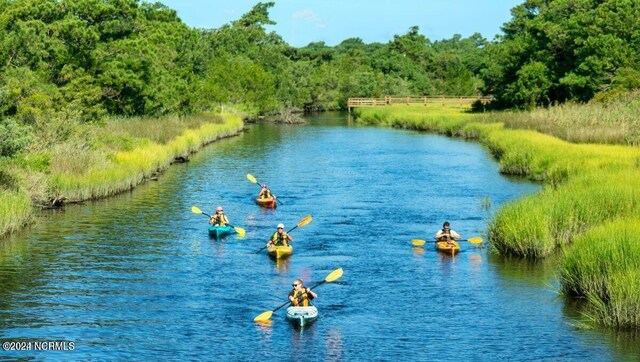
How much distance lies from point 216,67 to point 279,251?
95342 millimetres

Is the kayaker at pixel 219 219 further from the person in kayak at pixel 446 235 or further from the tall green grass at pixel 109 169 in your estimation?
the tall green grass at pixel 109 169

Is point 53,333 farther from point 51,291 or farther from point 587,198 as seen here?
point 587,198

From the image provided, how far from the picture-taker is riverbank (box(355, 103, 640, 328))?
2423cm

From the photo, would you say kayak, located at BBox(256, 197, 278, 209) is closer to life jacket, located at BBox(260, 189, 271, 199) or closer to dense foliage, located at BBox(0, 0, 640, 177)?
life jacket, located at BBox(260, 189, 271, 199)

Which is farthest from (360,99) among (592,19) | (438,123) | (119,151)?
(119,151)

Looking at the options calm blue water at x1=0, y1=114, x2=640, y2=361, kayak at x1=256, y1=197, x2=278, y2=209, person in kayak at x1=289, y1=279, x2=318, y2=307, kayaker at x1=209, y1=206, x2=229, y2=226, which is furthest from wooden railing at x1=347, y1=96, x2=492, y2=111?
person in kayak at x1=289, y1=279, x2=318, y2=307

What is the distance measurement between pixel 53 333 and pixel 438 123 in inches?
3190

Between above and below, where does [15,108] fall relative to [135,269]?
above

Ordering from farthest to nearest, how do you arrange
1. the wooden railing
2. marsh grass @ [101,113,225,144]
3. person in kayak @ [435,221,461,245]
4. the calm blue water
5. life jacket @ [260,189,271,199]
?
the wooden railing < marsh grass @ [101,113,225,144] < life jacket @ [260,189,271,199] < person in kayak @ [435,221,461,245] < the calm blue water

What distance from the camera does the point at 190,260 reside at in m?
33.2

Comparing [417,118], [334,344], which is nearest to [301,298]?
[334,344]

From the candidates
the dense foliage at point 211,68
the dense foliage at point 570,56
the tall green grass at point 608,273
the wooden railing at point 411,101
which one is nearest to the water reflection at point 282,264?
the tall green grass at point 608,273

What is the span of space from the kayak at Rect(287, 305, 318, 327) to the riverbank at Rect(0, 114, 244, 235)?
1517cm

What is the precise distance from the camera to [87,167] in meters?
46.9
